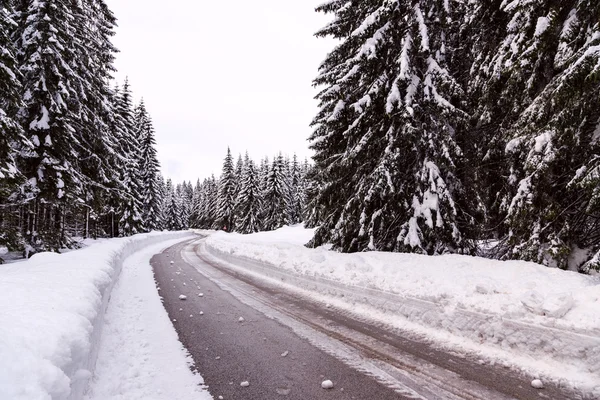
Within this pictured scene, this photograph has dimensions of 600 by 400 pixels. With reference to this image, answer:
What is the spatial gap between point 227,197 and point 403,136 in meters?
49.8

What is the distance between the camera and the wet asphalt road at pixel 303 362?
3266 mm

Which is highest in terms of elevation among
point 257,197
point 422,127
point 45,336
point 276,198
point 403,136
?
point 257,197

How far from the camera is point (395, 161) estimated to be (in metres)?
9.40

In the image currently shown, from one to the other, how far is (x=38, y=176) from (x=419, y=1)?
50.4 ft

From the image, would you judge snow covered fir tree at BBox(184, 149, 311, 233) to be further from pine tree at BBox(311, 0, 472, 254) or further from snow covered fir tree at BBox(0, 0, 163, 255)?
pine tree at BBox(311, 0, 472, 254)

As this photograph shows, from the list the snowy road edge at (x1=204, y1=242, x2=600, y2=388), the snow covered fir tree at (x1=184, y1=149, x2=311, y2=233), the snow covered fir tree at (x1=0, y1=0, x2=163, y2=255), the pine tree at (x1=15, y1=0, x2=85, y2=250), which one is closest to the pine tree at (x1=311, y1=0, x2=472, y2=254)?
the snowy road edge at (x1=204, y1=242, x2=600, y2=388)

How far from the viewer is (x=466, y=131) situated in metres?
10.0

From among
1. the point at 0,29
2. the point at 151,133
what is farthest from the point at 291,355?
the point at 151,133

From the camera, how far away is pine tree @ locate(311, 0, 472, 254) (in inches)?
352

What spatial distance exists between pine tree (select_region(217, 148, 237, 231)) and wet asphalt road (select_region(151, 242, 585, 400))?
160ft

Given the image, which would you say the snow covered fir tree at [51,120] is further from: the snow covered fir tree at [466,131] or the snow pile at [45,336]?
the snow covered fir tree at [466,131]

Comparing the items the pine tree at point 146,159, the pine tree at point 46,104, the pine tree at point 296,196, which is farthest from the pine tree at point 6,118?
the pine tree at point 296,196

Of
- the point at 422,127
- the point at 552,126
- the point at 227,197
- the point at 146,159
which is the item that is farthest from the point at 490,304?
the point at 227,197

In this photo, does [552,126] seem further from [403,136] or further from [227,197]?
[227,197]
